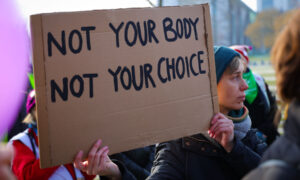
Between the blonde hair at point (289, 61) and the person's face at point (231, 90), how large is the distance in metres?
0.87

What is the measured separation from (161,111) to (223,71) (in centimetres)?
50

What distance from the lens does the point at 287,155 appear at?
848 mm

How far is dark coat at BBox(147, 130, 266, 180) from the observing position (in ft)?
5.34

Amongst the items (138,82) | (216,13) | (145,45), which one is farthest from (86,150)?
(216,13)

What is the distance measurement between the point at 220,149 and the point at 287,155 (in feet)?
2.74

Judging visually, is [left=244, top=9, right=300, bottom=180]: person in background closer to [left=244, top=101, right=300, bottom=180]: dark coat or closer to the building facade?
[left=244, top=101, right=300, bottom=180]: dark coat

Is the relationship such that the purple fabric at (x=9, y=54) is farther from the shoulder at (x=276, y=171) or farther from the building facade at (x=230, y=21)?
the building facade at (x=230, y=21)

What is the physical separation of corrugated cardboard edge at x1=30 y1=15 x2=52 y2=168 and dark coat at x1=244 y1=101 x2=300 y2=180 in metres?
0.74

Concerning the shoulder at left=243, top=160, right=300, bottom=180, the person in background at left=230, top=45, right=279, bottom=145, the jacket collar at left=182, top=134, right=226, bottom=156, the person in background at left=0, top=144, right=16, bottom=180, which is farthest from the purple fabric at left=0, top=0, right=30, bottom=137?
the person in background at left=230, top=45, right=279, bottom=145

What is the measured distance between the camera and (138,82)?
1465mm

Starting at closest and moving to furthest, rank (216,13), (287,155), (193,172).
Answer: (287,155), (193,172), (216,13)

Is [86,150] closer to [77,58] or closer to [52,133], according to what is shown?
[52,133]

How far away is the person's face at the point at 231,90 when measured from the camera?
1.83 m

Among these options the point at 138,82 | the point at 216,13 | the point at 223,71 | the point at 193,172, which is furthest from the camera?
the point at 216,13
